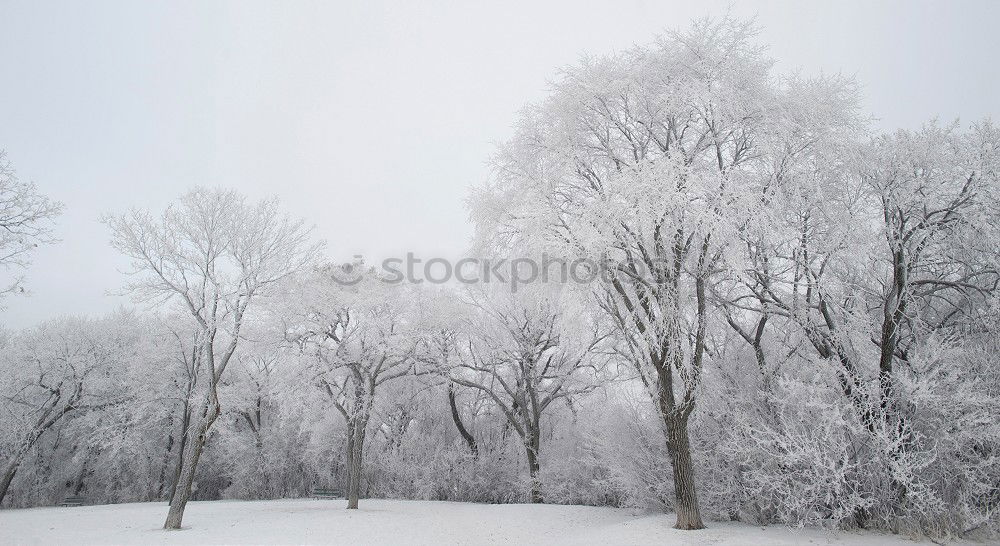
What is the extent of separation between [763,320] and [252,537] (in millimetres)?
11033

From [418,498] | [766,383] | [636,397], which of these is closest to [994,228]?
[766,383]

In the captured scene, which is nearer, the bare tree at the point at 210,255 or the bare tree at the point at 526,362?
the bare tree at the point at 210,255

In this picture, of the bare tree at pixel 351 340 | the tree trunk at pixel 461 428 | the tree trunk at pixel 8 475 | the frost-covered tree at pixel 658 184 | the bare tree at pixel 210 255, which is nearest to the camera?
the frost-covered tree at pixel 658 184

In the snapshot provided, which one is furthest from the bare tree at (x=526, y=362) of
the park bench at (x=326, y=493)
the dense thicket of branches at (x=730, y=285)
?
the park bench at (x=326, y=493)

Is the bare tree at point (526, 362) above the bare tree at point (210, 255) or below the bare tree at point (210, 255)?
below

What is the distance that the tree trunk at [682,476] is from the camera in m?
8.46

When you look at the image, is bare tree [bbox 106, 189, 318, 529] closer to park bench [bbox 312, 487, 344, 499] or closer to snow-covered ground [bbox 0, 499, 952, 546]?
snow-covered ground [bbox 0, 499, 952, 546]

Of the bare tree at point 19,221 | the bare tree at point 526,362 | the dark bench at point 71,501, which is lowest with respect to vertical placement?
the dark bench at point 71,501

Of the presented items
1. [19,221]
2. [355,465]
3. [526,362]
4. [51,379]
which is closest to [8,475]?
[51,379]

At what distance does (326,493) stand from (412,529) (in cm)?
1523

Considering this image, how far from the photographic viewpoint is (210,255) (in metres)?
12.9

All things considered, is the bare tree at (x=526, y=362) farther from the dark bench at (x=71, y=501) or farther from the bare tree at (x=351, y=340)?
the dark bench at (x=71, y=501)

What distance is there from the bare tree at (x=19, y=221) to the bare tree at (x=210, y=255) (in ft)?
7.59

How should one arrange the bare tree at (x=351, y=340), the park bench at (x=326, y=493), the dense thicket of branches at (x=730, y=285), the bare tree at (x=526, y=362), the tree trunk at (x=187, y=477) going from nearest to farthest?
the dense thicket of branches at (x=730, y=285)
the tree trunk at (x=187, y=477)
the bare tree at (x=351, y=340)
the bare tree at (x=526, y=362)
the park bench at (x=326, y=493)
